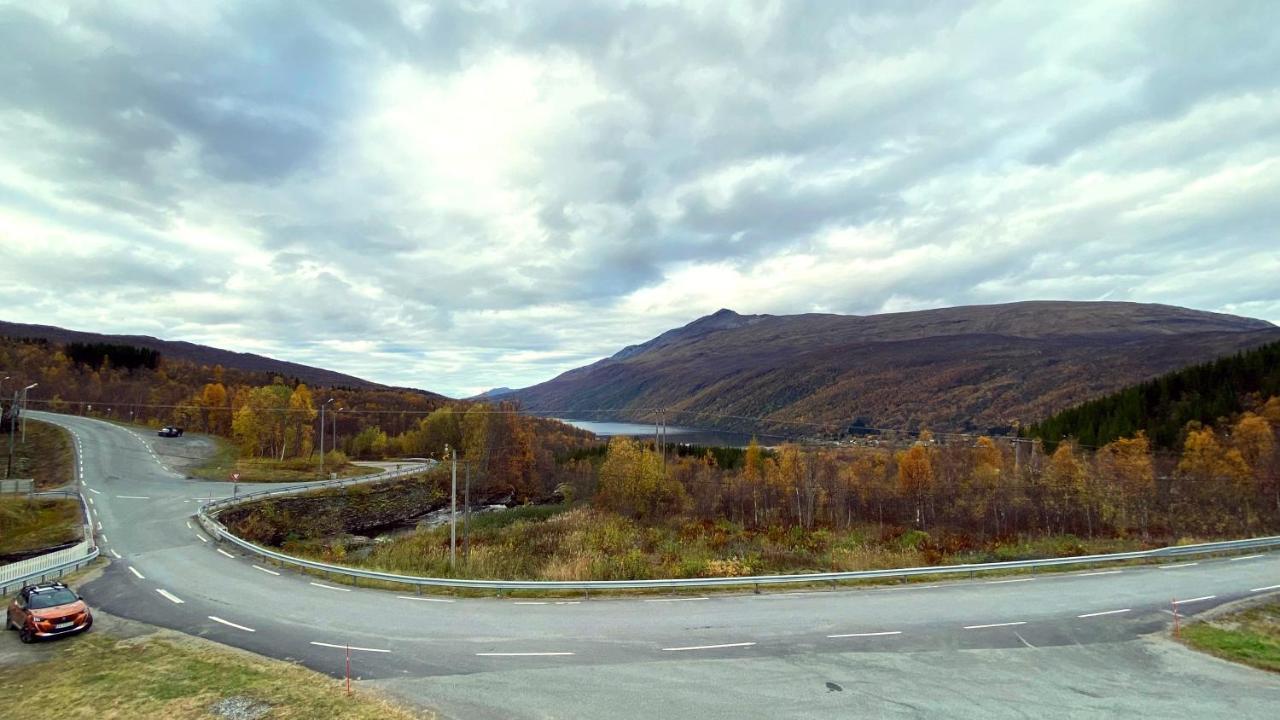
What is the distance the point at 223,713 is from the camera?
1101 centimetres

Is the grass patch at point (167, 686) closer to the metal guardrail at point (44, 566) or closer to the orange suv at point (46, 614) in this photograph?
the orange suv at point (46, 614)

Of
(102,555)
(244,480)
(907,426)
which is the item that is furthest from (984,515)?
(907,426)

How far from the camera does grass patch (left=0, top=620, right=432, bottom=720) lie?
11.1m

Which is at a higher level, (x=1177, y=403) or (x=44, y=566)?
(x=1177, y=403)

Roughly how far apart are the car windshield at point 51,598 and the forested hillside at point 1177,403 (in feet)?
332

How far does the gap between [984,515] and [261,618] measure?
202ft

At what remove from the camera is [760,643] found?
15047 mm

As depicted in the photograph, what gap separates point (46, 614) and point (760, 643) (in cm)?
1931

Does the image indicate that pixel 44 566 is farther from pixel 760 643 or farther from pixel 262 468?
pixel 262 468

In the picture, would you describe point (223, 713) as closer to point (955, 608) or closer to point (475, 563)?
point (475, 563)

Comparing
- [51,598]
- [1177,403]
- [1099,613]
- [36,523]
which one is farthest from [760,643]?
[1177,403]

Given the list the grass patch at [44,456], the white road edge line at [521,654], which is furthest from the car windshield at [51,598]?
the grass patch at [44,456]

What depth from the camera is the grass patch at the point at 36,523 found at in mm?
30156

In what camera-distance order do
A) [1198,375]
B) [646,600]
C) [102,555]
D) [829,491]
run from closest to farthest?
1. [646,600]
2. [102,555]
3. [829,491]
4. [1198,375]
